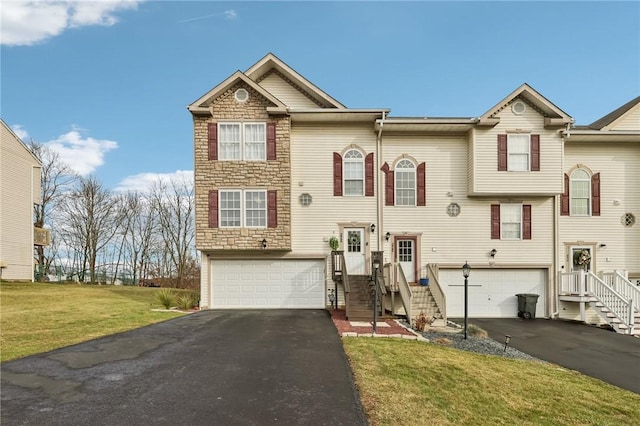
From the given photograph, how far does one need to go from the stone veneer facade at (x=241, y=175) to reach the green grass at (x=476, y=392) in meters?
7.65

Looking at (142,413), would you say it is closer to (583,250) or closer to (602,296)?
(602,296)

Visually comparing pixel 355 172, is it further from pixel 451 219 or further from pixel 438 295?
pixel 438 295

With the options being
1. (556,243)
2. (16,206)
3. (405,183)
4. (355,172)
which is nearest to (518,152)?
(556,243)

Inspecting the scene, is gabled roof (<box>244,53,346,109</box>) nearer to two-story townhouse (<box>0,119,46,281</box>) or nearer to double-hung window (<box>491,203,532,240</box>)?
double-hung window (<box>491,203,532,240</box>)

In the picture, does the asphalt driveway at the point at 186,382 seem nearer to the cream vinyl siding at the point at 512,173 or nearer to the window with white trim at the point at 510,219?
the cream vinyl siding at the point at 512,173

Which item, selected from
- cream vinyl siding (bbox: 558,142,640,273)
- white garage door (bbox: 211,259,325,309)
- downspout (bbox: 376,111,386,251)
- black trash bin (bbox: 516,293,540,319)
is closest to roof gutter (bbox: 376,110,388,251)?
downspout (bbox: 376,111,386,251)

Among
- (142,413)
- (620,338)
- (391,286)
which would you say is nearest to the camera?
(142,413)

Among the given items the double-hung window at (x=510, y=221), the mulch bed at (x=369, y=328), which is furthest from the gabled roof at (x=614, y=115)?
the mulch bed at (x=369, y=328)

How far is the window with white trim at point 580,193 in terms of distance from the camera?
1614 cm

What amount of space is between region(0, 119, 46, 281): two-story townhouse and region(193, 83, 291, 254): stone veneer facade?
1613 cm

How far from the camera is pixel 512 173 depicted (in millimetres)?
15312

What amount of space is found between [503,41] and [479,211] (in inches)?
262

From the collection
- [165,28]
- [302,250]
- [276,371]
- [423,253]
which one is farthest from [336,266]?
[165,28]

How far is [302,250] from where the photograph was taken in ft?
50.6
